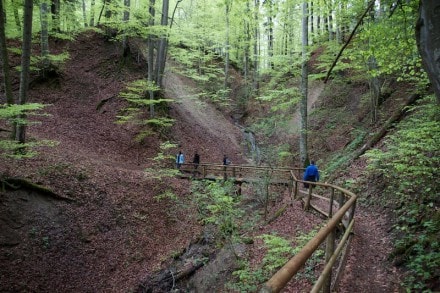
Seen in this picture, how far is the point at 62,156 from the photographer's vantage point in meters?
12.9

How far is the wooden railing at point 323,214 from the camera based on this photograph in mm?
2046

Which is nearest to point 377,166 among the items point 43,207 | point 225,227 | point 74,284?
point 225,227

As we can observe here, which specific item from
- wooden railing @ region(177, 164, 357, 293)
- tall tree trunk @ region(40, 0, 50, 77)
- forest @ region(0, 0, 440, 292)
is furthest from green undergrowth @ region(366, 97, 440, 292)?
tall tree trunk @ region(40, 0, 50, 77)

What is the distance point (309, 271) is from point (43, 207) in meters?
8.61

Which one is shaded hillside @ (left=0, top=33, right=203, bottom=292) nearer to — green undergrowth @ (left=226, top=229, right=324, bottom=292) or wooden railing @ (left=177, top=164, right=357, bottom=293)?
wooden railing @ (left=177, top=164, right=357, bottom=293)

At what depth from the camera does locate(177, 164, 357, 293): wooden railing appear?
2046mm

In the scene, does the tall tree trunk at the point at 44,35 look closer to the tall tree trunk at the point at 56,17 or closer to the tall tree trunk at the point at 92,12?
the tall tree trunk at the point at 56,17

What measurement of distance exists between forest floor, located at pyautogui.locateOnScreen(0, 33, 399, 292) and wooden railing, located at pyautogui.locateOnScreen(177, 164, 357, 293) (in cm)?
45

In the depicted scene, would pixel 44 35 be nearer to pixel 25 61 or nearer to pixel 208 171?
pixel 25 61

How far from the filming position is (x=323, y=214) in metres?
8.86

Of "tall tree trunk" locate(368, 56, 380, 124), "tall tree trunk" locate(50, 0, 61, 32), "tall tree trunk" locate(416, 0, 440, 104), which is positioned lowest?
"tall tree trunk" locate(416, 0, 440, 104)

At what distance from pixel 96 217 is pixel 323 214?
26.0 ft

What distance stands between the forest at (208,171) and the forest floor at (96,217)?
0.18ft

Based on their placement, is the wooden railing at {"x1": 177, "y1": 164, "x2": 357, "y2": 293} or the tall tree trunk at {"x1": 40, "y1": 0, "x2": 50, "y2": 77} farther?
the tall tree trunk at {"x1": 40, "y1": 0, "x2": 50, "y2": 77}
